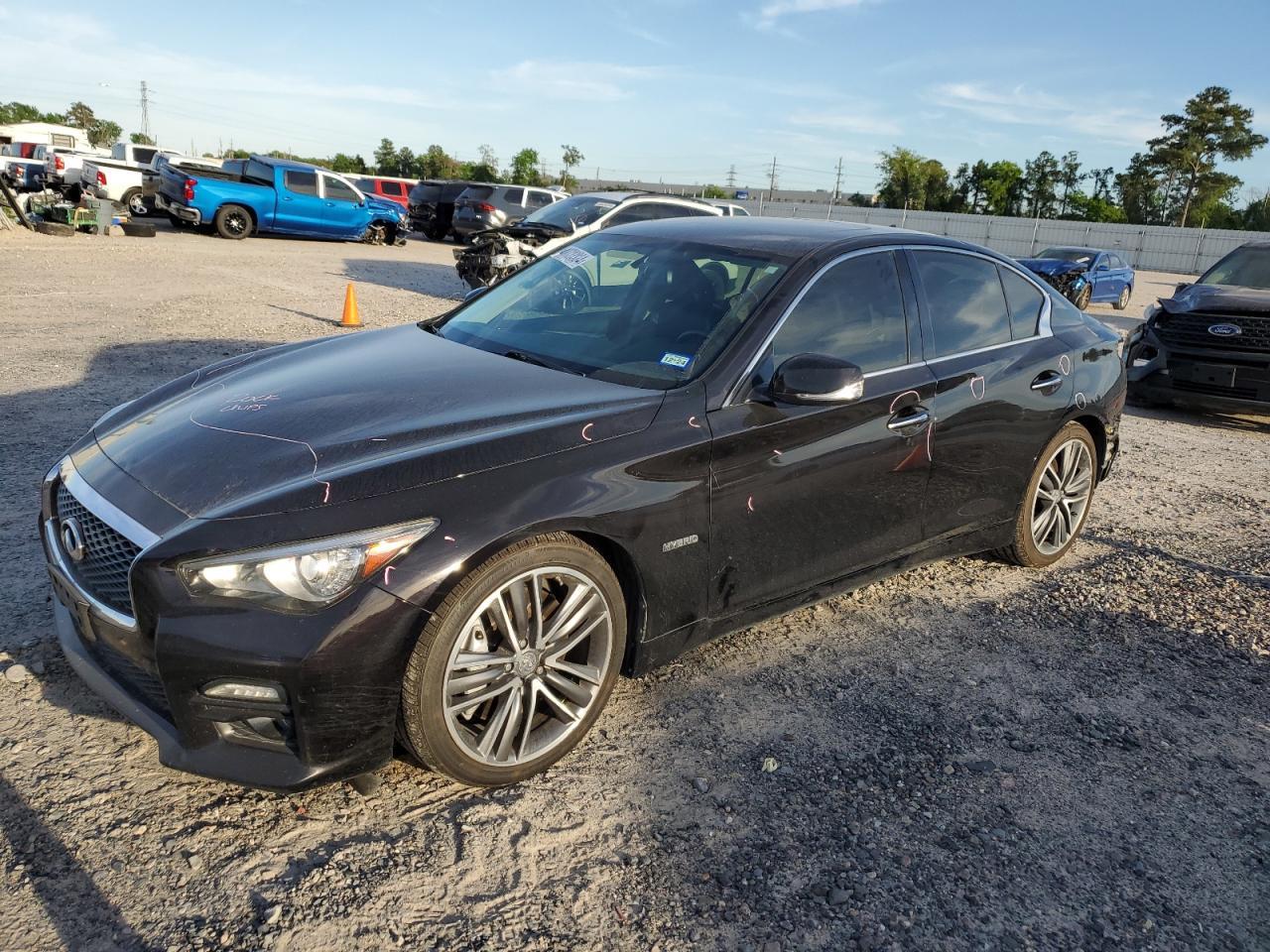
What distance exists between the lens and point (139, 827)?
261cm

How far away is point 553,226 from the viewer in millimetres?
14359

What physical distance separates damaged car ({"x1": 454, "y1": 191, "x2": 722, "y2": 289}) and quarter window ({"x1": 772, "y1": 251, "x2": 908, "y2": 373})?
9.01 m

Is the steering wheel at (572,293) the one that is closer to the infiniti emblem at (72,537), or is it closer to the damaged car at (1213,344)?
the infiniti emblem at (72,537)

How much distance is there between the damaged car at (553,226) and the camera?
13.4m

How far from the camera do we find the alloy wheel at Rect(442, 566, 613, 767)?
2725 millimetres

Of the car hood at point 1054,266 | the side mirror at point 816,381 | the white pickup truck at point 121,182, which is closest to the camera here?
the side mirror at point 816,381

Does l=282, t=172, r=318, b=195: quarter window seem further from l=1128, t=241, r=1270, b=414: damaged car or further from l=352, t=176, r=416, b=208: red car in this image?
l=1128, t=241, r=1270, b=414: damaged car

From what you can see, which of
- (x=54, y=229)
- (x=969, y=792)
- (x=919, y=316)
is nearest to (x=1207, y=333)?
(x=919, y=316)

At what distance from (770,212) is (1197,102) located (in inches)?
1379

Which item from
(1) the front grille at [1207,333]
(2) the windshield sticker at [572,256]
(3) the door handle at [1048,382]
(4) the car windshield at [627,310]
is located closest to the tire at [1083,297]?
(1) the front grille at [1207,333]

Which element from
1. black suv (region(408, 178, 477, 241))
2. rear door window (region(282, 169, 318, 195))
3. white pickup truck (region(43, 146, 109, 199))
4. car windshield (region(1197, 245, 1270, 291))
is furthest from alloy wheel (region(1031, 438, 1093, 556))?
white pickup truck (region(43, 146, 109, 199))

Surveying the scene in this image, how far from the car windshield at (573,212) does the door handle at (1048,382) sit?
10.6 metres

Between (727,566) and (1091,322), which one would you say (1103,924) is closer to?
(727,566)

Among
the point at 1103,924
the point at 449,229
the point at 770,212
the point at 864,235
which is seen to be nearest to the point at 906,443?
the point at 864,235
